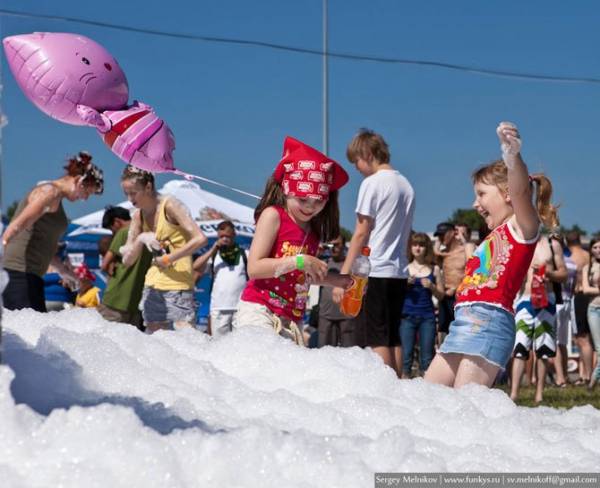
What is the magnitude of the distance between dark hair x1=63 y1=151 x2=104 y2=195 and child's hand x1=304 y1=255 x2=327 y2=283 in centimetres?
213

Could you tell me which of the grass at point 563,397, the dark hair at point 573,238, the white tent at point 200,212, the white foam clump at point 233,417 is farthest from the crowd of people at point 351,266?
the white tent at point 200,212

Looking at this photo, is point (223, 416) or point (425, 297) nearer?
point (223, 416)

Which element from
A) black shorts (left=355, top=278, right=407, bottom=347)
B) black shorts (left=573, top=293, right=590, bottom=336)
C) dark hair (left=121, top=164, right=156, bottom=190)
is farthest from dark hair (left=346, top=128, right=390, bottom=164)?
black shorts (left=573, top=293, right=590, bottom=336)

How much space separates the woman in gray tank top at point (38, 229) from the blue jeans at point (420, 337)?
4658 millimetres

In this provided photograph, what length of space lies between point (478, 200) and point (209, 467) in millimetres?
2910

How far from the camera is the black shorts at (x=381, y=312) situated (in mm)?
5727

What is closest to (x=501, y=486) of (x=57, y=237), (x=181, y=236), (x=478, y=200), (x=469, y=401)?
A: (x=469, y=401)

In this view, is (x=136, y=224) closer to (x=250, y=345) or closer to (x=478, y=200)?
(x=478, y=200)

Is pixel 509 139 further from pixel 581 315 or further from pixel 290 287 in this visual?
pixel 581 315

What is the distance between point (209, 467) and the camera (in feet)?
3.82

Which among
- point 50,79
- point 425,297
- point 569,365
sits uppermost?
point 50,79

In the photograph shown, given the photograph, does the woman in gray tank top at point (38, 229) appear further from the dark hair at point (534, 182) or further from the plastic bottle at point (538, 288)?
the plastic bottle at point (538, 288)

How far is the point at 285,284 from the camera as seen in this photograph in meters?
3.99

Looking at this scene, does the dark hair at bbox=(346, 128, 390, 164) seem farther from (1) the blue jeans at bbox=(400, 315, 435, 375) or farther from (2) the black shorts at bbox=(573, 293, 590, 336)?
(2) the black shorts at bbox=(573, 293, 590, 336)
